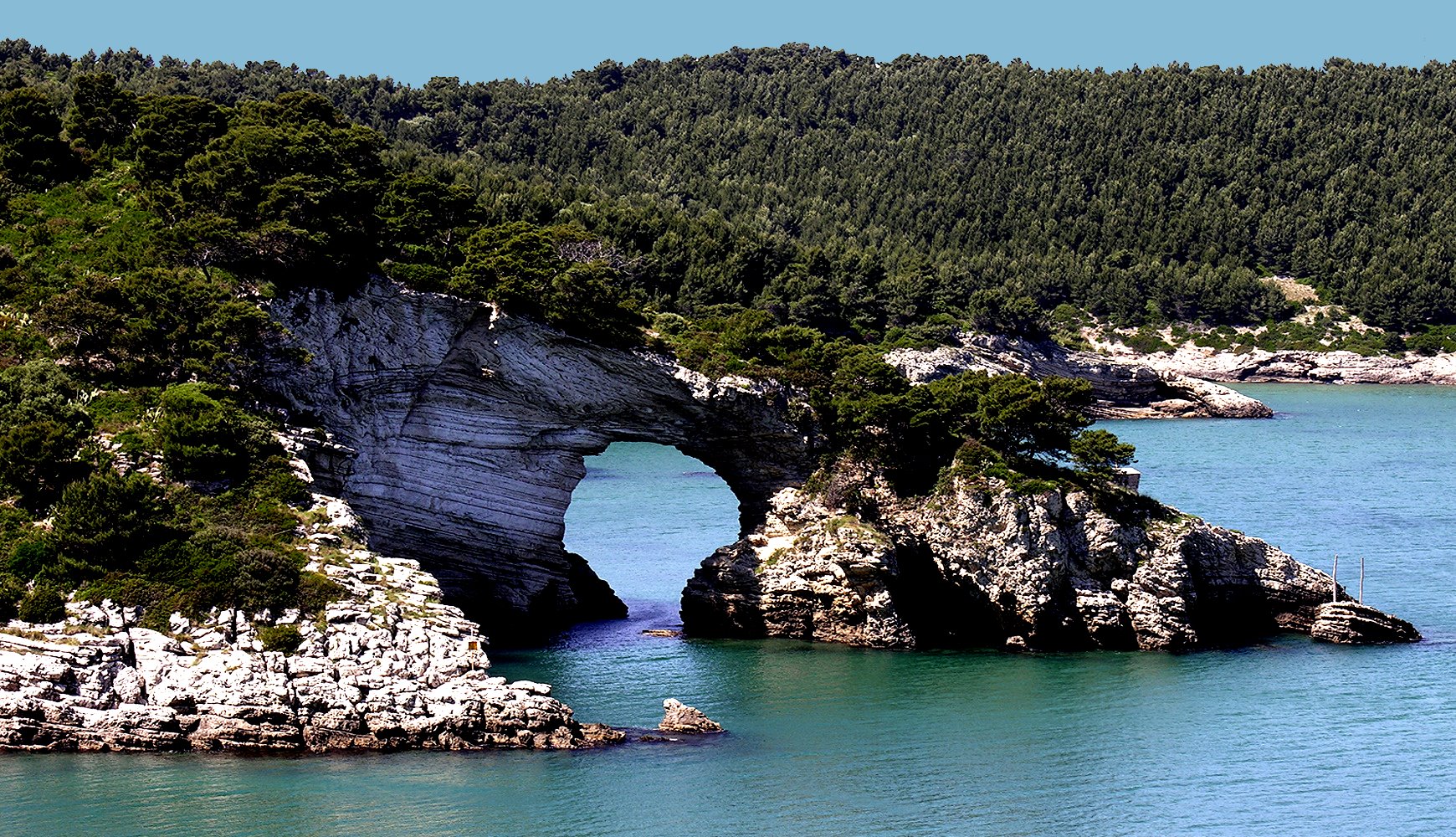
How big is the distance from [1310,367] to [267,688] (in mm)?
169807

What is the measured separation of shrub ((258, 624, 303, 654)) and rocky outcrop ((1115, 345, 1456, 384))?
15803 cm

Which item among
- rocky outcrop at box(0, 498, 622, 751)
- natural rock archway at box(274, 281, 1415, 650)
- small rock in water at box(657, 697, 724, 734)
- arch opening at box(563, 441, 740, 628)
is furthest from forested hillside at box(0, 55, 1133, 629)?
arch opening at box(563, 441, 740, 628)

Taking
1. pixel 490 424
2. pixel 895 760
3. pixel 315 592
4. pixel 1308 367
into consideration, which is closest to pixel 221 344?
pixel 490 424

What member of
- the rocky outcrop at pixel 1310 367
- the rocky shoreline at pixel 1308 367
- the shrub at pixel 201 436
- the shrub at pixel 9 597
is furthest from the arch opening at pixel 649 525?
the rocky outcrop at pixel 1310 367

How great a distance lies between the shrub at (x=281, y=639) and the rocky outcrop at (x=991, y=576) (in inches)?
767

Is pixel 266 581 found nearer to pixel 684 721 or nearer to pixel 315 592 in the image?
pixel 315 592

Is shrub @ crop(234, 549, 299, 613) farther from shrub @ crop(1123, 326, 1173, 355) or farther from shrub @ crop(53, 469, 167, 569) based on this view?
shrub @ crop(1123, 326, 1173, 355)

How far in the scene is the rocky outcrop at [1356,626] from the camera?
190 ft

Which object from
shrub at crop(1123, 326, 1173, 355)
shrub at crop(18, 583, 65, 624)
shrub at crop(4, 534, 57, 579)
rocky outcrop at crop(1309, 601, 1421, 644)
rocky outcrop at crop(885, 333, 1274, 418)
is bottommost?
rocky outcrop at crop(1309, 601, 1421, 644)

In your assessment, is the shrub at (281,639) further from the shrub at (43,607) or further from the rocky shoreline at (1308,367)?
the rocky shoreline at (1308,367)

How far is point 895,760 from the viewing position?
145ft

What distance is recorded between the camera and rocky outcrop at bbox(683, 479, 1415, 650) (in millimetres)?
56250

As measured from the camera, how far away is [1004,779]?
141ft

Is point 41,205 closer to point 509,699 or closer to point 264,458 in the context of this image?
point 264,458
